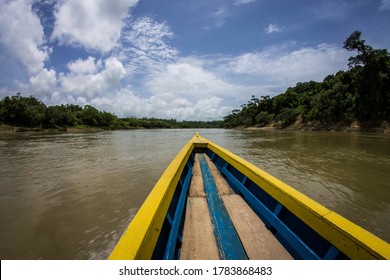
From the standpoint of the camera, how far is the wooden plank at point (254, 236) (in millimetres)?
2117

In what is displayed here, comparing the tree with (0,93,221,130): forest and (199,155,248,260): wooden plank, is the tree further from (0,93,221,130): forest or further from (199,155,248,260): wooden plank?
(0,93,221,130): forest

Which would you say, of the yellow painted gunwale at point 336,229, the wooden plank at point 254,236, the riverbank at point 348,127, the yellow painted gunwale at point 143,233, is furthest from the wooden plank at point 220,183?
the riverbank at point 348,127

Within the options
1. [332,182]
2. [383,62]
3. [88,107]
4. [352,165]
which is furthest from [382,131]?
[88,107]

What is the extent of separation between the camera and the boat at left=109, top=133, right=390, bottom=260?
1395mm

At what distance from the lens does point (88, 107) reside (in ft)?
238

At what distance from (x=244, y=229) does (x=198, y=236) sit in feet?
1.92

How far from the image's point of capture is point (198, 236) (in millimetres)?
2443

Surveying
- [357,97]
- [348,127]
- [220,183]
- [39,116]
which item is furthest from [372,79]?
[39,116]

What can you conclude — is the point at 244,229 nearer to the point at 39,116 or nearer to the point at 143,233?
the point at 143,233

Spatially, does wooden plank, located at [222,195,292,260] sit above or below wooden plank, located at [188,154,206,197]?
below

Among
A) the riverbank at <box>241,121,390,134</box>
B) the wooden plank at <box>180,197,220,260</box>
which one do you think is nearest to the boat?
the wooden plank at <box>180,197,220,260</box>

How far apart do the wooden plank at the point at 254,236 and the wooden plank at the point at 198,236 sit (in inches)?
13.4

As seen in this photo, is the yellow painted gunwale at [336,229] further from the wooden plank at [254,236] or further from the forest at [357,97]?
the forest at [357,97]
